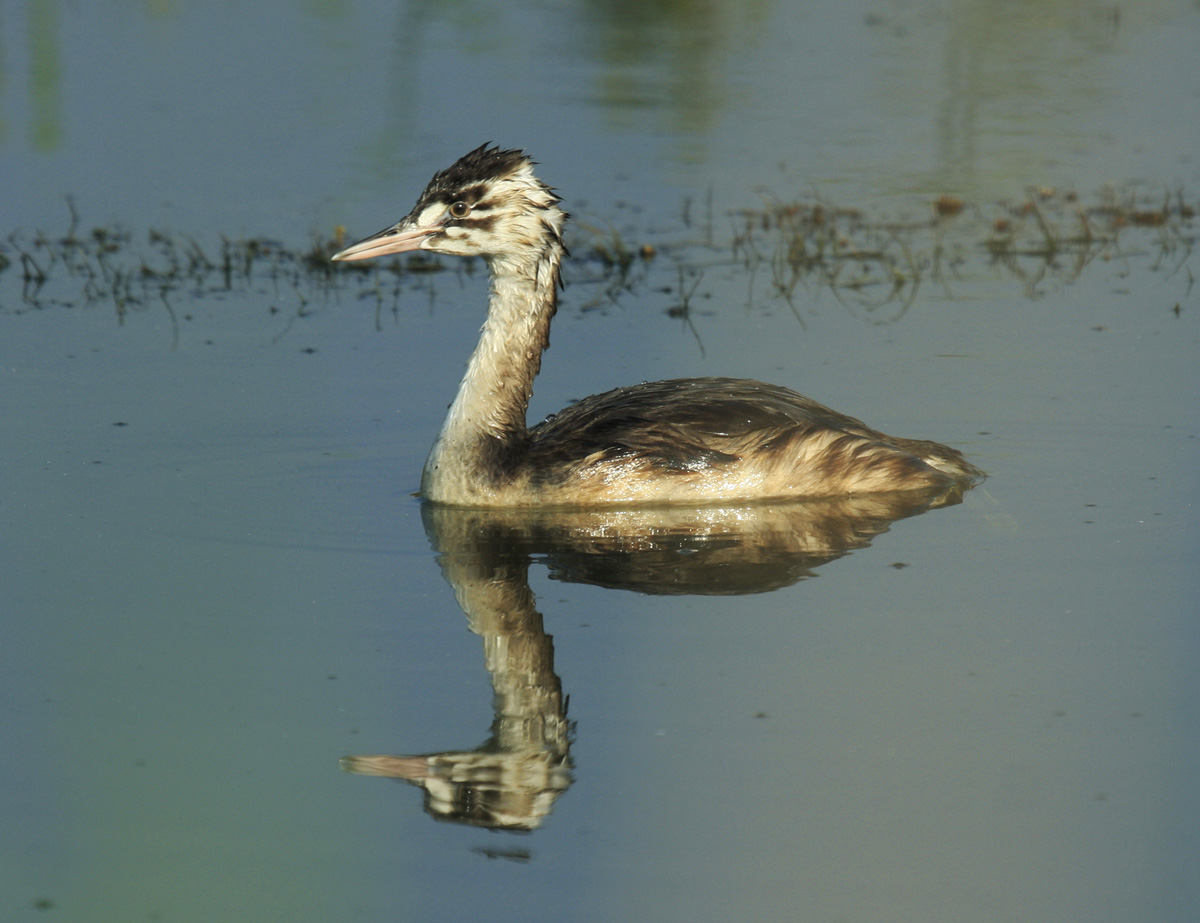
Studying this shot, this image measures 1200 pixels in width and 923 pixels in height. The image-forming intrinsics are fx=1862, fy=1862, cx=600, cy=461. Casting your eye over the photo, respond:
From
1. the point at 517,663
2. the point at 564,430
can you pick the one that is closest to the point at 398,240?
the point at 564,430

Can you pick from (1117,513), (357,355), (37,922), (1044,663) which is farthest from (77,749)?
(357,355)

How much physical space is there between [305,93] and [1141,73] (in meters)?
9.01

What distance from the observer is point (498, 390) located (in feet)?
28.2

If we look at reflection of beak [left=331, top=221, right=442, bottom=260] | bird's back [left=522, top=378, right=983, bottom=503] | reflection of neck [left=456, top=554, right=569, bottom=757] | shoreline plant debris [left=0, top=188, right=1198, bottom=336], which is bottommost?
reflection of neck [left=456, top=554, right=569, bottom=757]

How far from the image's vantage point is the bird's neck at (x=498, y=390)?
8.41 metres

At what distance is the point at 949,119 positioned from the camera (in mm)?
18656

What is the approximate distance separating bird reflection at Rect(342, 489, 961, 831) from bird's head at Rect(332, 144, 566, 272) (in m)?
1.20

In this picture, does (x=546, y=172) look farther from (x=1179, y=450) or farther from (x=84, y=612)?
(x=84, y=612)

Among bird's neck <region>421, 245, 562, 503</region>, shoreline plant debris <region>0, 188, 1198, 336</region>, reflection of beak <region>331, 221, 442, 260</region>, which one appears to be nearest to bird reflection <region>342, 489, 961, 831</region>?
bird's neck <region>421, 245, 562, 503</region>

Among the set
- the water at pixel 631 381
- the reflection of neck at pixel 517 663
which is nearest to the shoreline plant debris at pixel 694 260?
the water at pixel 631 381

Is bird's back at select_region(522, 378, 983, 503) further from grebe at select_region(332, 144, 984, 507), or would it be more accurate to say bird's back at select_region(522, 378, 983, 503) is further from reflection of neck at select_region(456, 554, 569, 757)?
reflection of neck at select_region(456, 554, 569, 757)

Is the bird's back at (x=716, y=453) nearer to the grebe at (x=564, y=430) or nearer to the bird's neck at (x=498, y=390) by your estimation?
the grebe at (x=564, y=430)

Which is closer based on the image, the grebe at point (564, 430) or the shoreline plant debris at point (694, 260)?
the grebe at point (564, 430)

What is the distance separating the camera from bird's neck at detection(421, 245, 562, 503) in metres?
8.41
